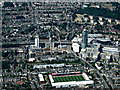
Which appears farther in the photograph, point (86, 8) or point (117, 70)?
point (86, 8)

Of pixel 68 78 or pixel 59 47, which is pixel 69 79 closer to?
pixel 68 78

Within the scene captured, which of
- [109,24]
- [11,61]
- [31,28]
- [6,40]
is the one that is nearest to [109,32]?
[109,24]

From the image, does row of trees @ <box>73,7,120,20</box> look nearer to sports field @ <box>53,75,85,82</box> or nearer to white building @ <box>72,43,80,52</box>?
white building @ <box>72,43,80,52</box>

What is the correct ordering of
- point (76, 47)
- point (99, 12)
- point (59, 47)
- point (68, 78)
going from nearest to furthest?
point (68, 78) < point (76, 47) < point (59, 47) < point (99, 12)

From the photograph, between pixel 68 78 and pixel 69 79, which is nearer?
pixel 69 79

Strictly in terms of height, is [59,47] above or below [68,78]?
above

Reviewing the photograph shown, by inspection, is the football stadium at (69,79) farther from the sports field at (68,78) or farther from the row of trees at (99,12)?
the row of trees at (99,12)

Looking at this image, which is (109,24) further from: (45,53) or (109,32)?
(45,53)

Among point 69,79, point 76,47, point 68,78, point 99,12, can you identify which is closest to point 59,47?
point 76,47
